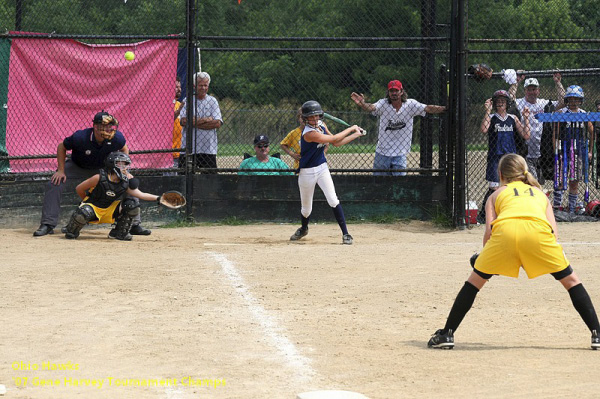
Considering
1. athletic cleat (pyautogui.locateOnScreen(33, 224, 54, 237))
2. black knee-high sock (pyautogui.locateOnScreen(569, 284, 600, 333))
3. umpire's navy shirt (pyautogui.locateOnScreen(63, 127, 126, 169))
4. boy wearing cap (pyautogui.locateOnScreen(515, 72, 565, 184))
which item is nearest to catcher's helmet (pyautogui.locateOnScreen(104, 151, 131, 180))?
umpire's navy shirt (pyautogui.locateOnScreen(63, 127, 126, 169))

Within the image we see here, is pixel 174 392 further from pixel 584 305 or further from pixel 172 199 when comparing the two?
pixel 172 199

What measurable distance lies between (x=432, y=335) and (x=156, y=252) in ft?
15.1

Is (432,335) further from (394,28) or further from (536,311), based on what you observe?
(394,28)

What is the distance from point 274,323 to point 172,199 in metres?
5.16

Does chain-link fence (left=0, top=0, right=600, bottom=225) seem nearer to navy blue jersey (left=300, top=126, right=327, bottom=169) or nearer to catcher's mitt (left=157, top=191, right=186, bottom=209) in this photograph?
catcher's mitt (left=157, top=191, right=186, bottom=209)

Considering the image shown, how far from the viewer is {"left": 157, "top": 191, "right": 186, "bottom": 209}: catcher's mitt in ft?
37.0

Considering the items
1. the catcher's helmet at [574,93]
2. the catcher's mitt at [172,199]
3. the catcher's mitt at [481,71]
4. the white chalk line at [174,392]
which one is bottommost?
the white chalk line at [174,392]

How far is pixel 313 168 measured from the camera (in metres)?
11.0

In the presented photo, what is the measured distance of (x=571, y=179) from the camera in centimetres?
1286

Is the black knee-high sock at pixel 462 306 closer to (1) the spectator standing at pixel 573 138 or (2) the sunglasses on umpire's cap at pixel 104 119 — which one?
(2) the sunglasses on umpire's cap at pixel 104 119

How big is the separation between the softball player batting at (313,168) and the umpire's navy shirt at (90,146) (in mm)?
2243

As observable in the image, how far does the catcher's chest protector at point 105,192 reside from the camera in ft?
36.3

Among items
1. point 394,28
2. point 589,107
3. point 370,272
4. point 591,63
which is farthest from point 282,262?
point 591,63

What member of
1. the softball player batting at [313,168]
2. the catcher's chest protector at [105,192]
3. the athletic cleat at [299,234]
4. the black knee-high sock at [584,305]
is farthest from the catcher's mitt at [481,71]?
the black knee-high sock at [584,305]
